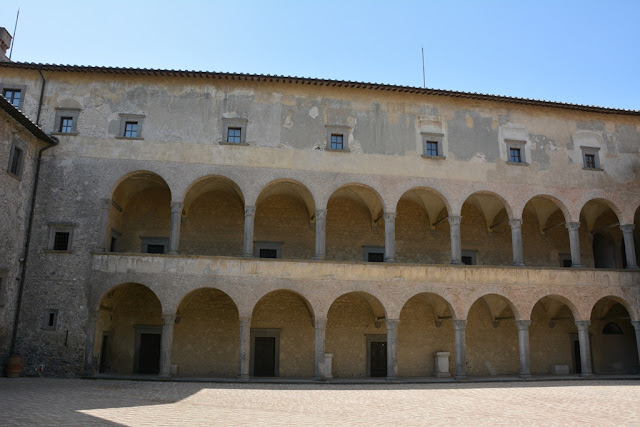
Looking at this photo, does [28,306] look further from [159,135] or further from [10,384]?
[159,135]

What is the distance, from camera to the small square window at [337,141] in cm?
2056

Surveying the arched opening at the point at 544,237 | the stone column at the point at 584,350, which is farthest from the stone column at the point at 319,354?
the arched opening at the point at 544,237

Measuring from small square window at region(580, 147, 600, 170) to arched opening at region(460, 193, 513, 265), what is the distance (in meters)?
3.72

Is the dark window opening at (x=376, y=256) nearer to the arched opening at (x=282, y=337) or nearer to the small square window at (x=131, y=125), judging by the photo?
the arched opening at (x=282, y=337)

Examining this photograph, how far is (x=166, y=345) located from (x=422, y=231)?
11.4 metres

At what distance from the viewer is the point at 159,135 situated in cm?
1980

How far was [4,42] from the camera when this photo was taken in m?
22.4

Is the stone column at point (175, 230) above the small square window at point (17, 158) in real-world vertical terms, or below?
below

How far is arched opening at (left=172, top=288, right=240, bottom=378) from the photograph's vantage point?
20.5m

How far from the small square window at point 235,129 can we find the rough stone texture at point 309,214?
224 millimetres

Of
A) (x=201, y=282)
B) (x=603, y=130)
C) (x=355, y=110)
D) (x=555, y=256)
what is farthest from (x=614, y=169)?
(x=201, y=282)

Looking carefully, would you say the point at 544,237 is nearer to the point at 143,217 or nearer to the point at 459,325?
the point at 459,325

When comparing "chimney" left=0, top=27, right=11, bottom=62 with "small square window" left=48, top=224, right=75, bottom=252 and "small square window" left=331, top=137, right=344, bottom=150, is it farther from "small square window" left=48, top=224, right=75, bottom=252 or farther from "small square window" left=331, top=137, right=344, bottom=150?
"small square window" left=331, top=137, right=344, bottom=150

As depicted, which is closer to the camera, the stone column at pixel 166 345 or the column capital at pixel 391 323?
the stone column at pixel 166 345
